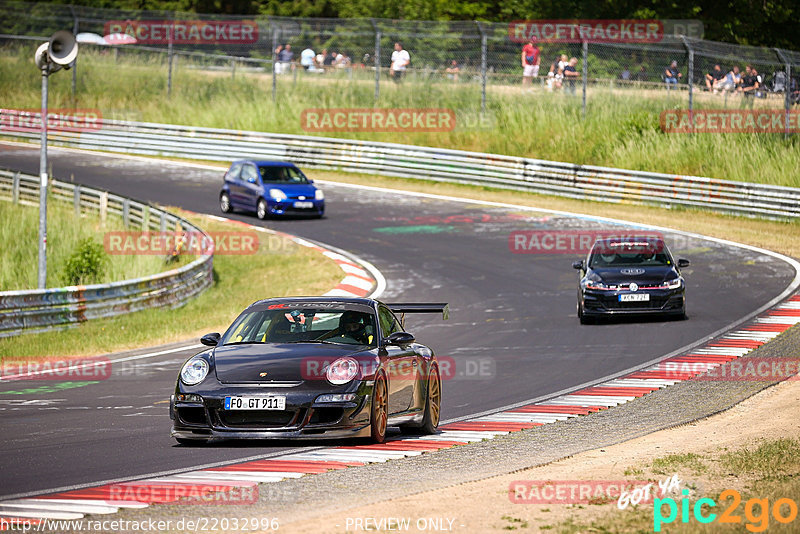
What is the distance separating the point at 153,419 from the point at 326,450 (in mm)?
2648

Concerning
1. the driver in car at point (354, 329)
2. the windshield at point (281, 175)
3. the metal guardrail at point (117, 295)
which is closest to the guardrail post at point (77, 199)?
the metal guardrail at point (117, 295)

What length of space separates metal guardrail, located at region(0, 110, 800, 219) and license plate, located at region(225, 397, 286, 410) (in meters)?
23.7

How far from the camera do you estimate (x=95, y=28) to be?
149 feet

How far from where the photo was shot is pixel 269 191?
3166cm

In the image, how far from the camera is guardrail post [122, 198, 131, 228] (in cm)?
2897

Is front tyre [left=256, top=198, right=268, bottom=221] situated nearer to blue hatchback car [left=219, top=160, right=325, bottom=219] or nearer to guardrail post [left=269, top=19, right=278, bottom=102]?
blue hatchback car [left=219, top=160, right=325, bottom=219]

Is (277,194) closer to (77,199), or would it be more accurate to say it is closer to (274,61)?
(77,199)

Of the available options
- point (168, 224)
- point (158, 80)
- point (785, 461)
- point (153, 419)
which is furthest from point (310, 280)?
point (158, 80)

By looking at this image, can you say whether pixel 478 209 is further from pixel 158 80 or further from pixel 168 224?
pixel 158 80

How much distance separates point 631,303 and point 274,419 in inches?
424

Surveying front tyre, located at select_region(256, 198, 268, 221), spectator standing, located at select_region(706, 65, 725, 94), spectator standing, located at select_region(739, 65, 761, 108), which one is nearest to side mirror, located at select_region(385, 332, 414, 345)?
front tyre, located at select_region(256, 198, 268, 221)

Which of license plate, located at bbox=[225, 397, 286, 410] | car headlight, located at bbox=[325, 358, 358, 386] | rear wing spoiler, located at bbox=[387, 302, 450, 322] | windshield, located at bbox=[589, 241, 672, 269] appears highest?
rear wing spoiler, located at bbox=[387, 302, 450, 322]

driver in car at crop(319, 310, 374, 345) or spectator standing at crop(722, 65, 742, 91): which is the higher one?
spectator standing at crop(722, 65, 742, 91)

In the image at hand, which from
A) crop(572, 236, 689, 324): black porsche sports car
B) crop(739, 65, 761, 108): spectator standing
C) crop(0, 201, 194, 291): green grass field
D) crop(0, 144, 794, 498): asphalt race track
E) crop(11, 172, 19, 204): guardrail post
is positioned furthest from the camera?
crop(11, 172, 19, 204): guardrail post
